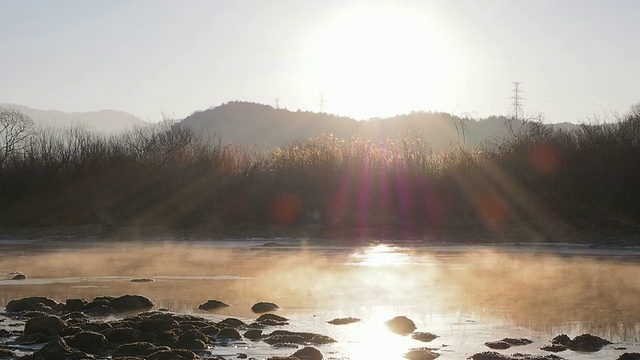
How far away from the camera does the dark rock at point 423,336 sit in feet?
31.4

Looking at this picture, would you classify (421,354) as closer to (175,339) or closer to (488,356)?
(488,356)

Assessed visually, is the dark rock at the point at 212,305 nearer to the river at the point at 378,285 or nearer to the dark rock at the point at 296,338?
the river at the point at 378,285

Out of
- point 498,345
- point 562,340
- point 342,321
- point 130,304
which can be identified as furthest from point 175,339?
point 562,340

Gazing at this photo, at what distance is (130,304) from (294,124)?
9996 centimetres

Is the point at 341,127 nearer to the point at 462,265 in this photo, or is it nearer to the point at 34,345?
the point at 462,265

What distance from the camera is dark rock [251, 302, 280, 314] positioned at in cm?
1155

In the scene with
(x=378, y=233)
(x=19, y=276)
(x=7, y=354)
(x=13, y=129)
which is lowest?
(x=7, y=354)

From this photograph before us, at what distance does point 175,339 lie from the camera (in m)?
9.22

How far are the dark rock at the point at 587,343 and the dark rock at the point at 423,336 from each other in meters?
1.41

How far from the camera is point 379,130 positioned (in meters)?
106

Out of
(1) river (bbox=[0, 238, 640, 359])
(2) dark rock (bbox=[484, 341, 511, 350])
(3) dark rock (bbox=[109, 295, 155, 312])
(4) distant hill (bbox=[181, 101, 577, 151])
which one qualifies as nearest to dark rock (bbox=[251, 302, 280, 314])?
(1) river (bbox=[0, 238, 640, 359])

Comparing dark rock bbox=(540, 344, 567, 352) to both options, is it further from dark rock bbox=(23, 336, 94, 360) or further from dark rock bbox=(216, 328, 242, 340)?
dark rock bbox=(23, 336, 94, 360)

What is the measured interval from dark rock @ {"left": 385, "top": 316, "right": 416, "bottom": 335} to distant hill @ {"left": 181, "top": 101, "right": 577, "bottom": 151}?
8554 centimetres

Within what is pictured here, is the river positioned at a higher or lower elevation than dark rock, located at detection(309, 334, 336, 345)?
higher
